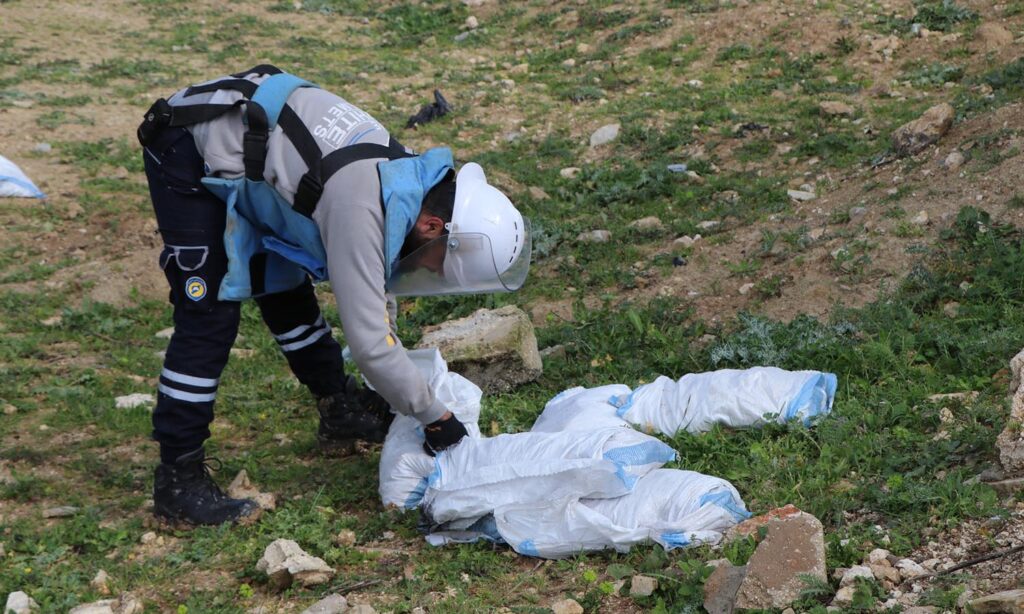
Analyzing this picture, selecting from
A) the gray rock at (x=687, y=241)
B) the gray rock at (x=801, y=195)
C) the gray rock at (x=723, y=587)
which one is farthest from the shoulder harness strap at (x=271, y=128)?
the gray rock at (x=801, y=195)

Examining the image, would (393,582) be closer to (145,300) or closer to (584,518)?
(584,518)

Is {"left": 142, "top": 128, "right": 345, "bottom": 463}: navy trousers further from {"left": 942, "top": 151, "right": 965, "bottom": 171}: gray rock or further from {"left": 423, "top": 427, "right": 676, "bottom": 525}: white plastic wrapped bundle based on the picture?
{"left": 942, "top": 151, "right": 965, "bottom": 171}: gray rock

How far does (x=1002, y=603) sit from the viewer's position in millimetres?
2293

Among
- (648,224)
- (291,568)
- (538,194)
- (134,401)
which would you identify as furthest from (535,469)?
(538,194)

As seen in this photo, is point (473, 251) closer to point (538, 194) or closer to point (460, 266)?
point (460, 266)

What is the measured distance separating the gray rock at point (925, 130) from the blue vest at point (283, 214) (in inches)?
142

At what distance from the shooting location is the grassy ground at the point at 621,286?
10.7 ft

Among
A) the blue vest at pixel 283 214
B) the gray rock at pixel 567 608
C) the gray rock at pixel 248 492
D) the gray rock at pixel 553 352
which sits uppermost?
the blue vest at pixel 283 214

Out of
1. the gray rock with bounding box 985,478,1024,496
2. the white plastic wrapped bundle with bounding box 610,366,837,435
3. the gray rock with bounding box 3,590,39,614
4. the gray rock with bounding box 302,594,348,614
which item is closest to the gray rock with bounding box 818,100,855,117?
the white plastic wrapped bundle with bounding box 610,366,837,435

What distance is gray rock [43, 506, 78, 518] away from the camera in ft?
12.1

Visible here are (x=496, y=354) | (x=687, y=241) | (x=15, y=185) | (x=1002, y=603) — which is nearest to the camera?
(x=1002, y=603)

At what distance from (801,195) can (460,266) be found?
10.9 ft

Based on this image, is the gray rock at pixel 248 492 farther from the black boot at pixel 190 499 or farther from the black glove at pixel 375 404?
the black glove at pixel 375 404

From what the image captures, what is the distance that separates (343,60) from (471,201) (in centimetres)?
821
